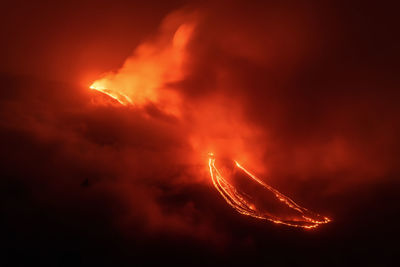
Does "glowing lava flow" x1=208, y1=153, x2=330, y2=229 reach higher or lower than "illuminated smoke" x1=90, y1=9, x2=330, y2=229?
lower

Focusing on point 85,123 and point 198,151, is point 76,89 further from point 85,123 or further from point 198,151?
point 198,151

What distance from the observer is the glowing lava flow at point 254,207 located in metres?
11.4

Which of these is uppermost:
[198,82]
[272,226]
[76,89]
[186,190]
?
[198,82]

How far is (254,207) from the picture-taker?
11.8m

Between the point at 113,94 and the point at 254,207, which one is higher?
the point at 113,94

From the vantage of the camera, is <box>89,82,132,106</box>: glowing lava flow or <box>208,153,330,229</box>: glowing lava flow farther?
<box>89,82,132,106</box>: glowing lava flow

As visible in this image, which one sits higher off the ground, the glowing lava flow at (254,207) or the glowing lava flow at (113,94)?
the glowing lava flow at (113,94)

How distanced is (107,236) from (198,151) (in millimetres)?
5727

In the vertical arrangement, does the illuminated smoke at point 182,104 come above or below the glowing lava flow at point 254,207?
above

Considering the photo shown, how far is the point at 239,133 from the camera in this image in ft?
53.1

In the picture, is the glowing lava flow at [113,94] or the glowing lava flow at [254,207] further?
the glowing lava flow at [113,94]

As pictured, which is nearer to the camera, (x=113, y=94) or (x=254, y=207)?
(x=254, y=207)

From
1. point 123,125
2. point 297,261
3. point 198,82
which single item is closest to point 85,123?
point 123,125

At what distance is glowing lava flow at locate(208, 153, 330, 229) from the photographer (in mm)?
11375
